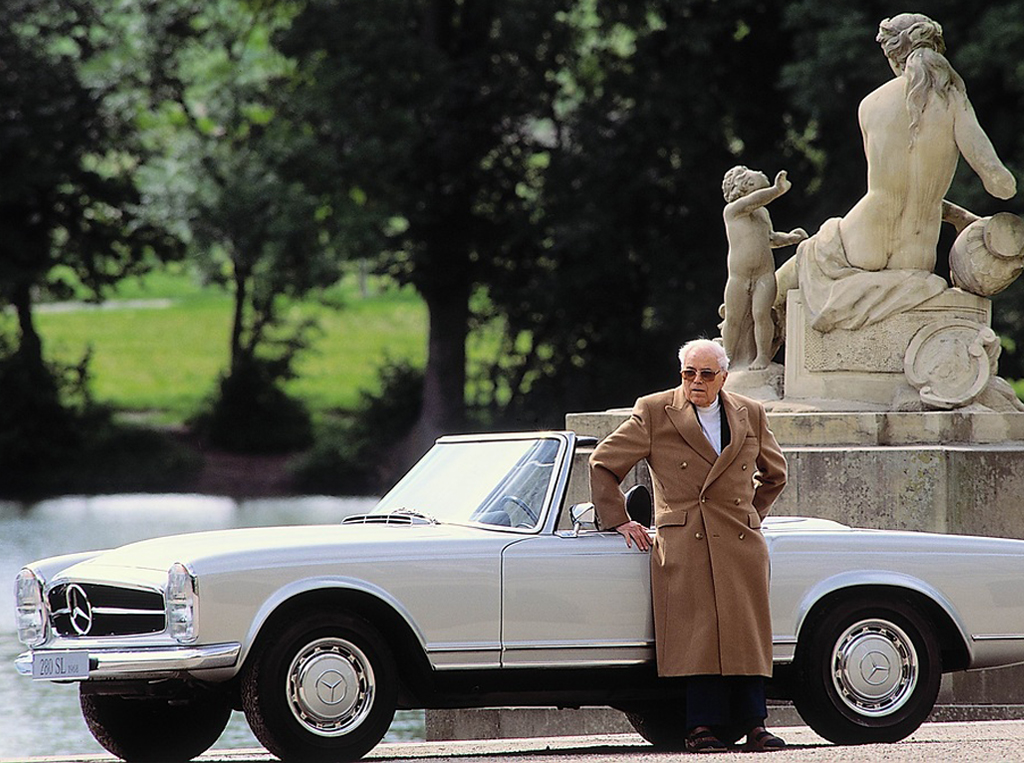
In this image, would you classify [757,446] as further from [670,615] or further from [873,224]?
[873,224]

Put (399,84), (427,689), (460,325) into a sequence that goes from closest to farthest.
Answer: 1. (427,689)
2. (399,84)
3. (460,325)

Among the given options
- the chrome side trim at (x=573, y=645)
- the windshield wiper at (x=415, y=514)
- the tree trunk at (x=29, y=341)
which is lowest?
the chrome side trim at (x=573, y=645)

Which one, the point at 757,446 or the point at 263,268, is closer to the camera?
the point at 757,446

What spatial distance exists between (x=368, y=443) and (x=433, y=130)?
6.91 metres

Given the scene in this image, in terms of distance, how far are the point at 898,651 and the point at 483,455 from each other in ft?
6.36

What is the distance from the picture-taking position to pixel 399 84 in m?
33.8

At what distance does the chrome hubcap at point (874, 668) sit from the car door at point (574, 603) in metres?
0.86

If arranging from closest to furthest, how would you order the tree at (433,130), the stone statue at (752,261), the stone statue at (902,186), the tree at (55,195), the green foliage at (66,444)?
1. the stone statue at (902,186)
2. the stone statue at (752,261)
3. the tree at (433,130)
4. the tree at (55,195)
5. the green foliage at (66,444)

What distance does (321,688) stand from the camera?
7.53m

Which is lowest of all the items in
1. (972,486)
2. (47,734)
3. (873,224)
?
(47,734)

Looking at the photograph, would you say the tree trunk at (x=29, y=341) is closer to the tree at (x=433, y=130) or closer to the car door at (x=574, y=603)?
the tree at (x=433, y=130)

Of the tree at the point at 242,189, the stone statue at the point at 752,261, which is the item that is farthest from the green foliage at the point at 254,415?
the stone statue at the point at 752,261

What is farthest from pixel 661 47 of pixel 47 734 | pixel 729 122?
pixel 47 734

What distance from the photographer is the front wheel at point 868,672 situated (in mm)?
8094
